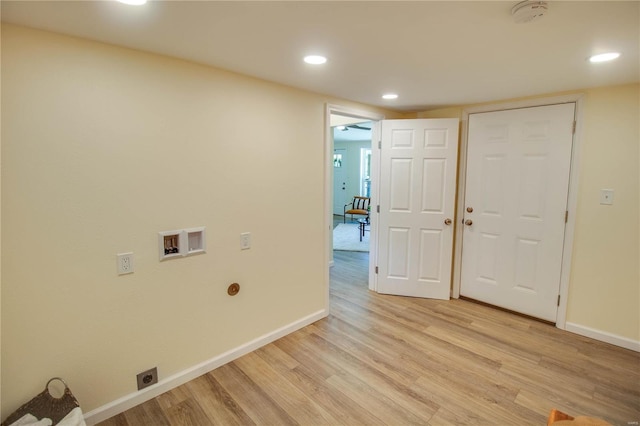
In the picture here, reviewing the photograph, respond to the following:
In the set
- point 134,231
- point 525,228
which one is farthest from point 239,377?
point 525,228

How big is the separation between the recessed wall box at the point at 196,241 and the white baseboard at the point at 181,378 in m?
0.81

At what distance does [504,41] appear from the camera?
166cm

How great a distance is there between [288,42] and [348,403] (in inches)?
83.6

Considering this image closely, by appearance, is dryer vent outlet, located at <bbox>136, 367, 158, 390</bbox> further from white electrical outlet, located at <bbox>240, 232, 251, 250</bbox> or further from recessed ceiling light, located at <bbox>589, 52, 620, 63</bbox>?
recessed ceiling light, located at <bbox>589, 52, 620, 63</bbox>

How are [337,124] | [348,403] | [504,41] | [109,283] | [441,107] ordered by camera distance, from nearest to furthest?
[504,41], [109,283], [348,403], [441,107], [337,124]

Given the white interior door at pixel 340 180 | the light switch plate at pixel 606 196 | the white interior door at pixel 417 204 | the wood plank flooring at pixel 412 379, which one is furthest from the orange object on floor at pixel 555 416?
the white interior door at pixel 340 180

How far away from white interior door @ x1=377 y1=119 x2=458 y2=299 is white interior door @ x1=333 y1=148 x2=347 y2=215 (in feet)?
19.5

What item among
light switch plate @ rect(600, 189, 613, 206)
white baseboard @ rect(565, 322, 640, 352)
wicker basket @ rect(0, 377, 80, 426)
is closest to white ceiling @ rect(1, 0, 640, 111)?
light switch plate @ rect(600, 189, 613, 206)

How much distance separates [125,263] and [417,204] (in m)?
2.74

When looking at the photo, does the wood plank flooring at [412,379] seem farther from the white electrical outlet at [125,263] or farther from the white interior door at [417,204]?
the white electrical outlet at [125,263]

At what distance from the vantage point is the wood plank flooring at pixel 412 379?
189 centimetres

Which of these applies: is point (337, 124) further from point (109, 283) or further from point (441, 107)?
point (109, 283)

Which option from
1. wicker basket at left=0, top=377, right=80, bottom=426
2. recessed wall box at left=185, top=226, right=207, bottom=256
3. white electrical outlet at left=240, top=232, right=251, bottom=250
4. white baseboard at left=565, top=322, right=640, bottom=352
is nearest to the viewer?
wicker basket at left=0, top=377, right=80, bottom=426

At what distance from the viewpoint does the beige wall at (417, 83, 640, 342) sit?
2506 millimetres
